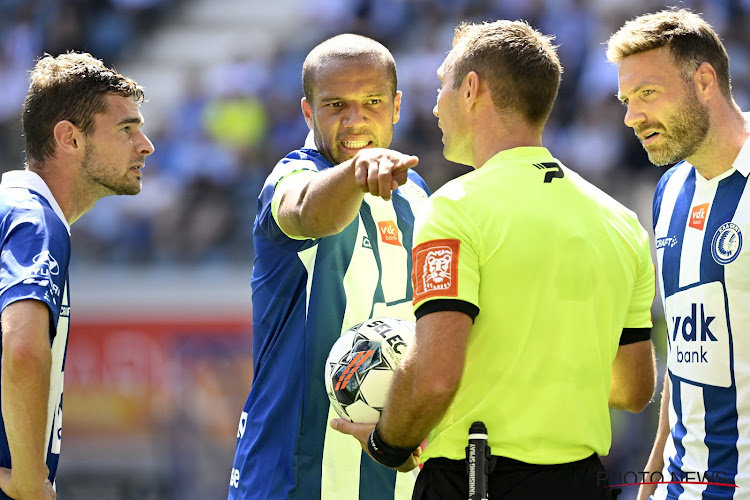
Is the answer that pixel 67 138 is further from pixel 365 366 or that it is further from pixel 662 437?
pixel 662 437

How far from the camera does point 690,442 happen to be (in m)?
3.95

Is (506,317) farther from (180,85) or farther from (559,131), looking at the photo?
(180,85)

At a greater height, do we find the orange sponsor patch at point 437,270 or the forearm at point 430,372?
the orange sponsor patch at point 437,270

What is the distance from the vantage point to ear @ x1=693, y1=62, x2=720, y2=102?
4.04 m

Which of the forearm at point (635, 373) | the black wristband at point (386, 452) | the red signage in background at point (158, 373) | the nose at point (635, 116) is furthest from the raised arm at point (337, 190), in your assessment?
the red signage in background at point (158, 373)

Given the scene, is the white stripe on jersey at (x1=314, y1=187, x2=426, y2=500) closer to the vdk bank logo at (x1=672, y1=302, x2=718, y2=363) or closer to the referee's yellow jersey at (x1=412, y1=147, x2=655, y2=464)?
the referee's yellow jersey at (x1=412, y1=147, x2=655, y2=464)

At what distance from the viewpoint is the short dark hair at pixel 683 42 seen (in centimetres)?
405

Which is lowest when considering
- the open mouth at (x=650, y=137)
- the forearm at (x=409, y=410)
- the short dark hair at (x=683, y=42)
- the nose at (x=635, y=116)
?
the forearm at (x=409, y=410)

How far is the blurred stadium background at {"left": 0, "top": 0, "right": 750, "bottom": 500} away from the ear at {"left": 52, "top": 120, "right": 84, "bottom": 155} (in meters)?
6.14

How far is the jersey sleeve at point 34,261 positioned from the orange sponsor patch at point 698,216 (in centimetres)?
250

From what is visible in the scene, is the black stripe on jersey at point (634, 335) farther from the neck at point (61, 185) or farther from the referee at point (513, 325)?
the neck at point (61, 185)

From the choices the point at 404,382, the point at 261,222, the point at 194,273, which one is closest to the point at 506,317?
the point at 404,382

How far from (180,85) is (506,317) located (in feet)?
39.8

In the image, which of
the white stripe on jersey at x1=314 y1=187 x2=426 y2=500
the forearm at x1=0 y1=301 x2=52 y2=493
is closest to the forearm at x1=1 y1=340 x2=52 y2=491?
the forearm at x1=0 y1=301 x2=52 y2=493
